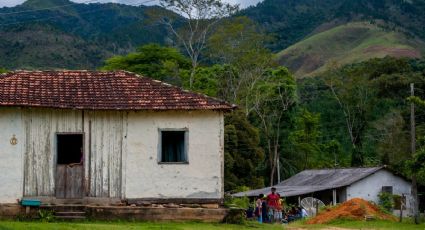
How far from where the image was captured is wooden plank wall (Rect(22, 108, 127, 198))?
20406 millimetres

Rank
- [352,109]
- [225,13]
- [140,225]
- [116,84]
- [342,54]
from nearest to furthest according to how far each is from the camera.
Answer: [140,225] → [116,84] → [225,13] → [352,109] → [342,54]

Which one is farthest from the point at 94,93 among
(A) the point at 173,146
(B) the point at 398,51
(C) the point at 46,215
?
(B) the point at 398,51

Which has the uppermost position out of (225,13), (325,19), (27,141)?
(325,19)

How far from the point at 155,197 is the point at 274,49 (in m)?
134

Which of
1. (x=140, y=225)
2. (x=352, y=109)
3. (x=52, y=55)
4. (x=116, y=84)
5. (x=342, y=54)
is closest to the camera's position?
(x=140, y=225)

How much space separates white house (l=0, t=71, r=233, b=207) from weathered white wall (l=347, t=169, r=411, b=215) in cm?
2000

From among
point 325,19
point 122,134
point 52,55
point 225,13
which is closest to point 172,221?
point 122,134

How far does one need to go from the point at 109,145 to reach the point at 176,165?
199 cm

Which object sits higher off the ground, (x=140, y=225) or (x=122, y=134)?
(x=122, y=134)

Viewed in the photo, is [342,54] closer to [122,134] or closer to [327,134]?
[327,134]

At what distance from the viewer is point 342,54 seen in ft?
489

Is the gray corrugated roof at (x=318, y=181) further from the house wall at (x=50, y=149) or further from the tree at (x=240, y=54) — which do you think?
the house wall at (x=50, y=149)

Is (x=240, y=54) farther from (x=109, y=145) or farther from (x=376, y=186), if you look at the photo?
(x=109, y=145)

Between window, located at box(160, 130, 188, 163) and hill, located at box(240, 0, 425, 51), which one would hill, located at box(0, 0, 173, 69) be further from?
window, located at box(160, 130, 188, 163)
